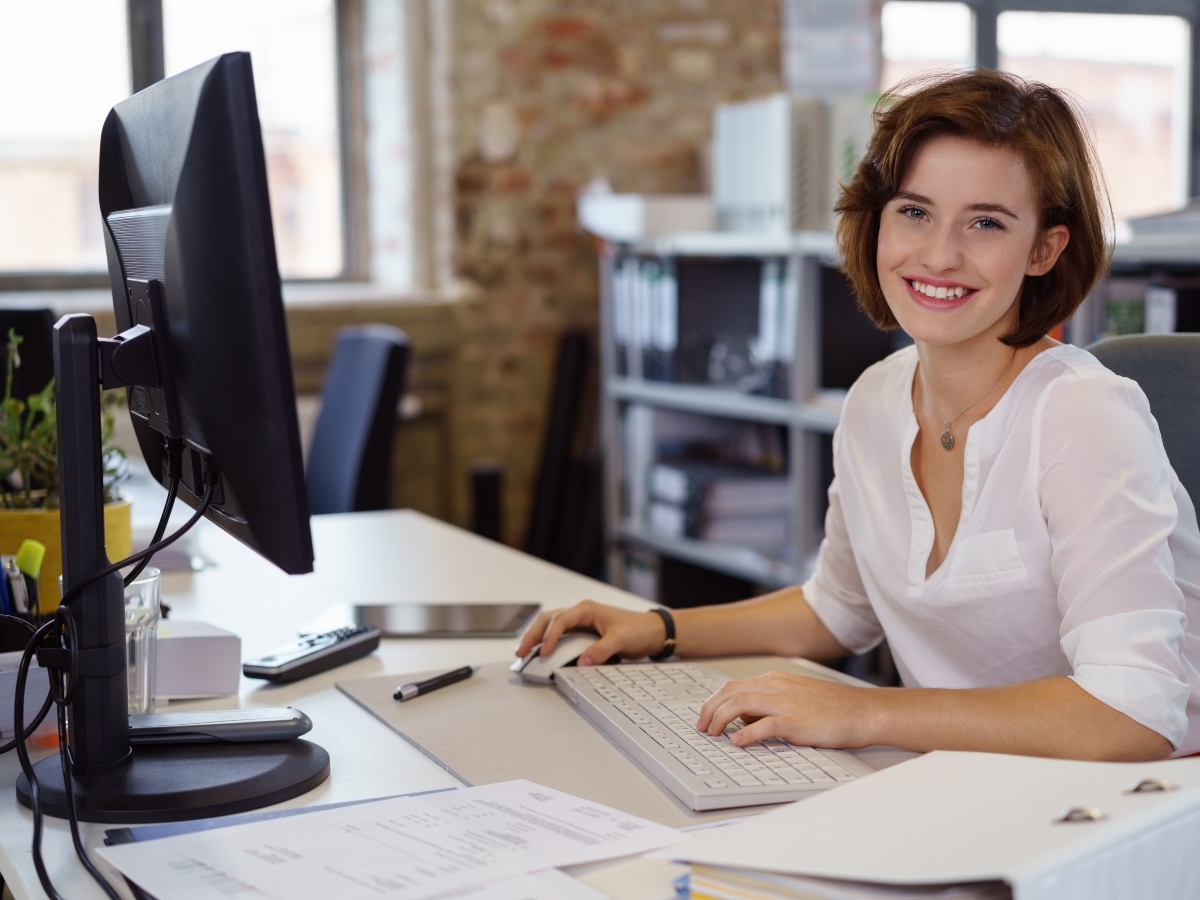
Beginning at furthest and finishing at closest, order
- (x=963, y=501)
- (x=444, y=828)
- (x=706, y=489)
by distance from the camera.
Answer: (x=706, y=489), (x=963, y=501), (x=444, y=828)

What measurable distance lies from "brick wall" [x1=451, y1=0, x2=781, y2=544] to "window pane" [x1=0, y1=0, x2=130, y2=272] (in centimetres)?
96

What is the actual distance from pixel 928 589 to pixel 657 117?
9.97 ft

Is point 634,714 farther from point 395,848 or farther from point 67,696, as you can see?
point 67,696

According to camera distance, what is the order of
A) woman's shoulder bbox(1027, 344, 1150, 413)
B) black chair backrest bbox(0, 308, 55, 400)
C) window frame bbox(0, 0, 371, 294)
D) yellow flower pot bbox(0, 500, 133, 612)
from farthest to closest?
1. window frame bbox(0, 0, 371, 294)
2. black chair backrest bbox(0, 308, 55, 400)
3. yellow flower pot bbox(0, 500, 133, 612)
4. woman's shoulder bbox(1027, 344, 1150, 413)

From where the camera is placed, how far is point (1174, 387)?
1330 millimetres

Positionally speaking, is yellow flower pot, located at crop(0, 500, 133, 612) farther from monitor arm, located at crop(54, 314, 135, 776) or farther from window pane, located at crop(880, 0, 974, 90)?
window pane, located at crop(880, 0, 974, 90)

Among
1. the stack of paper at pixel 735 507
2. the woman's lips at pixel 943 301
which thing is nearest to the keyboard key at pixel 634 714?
the woman's lips at pixel 943 301

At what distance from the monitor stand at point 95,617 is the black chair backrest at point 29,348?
105 centimetres

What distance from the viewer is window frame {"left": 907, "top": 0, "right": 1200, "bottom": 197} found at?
4.50 metres

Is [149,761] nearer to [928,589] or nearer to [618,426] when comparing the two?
[928,589]

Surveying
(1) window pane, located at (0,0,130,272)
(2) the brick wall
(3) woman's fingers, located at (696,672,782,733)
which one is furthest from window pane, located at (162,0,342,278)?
(3) woman's fingers, located at (696,672,782,733)

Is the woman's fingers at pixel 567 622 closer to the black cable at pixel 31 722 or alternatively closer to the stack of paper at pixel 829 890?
the black cable at pixel 31 722

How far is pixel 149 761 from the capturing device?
1.04 m

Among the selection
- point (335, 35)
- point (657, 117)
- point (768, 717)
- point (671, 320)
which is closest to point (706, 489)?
point (671, 320)
